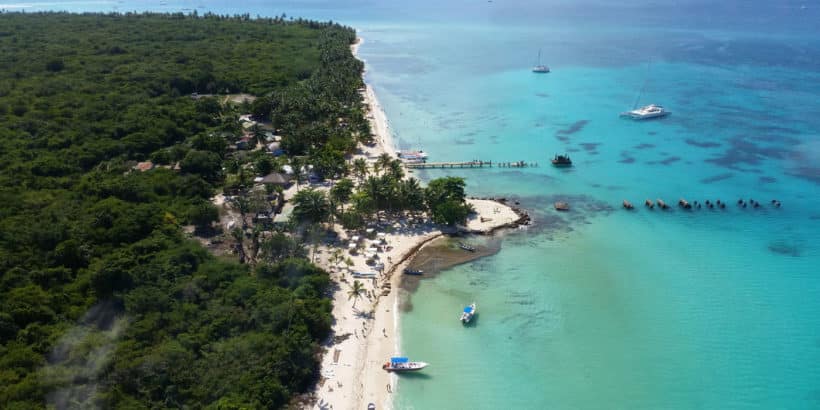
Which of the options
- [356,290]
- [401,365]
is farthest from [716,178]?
[401,365]

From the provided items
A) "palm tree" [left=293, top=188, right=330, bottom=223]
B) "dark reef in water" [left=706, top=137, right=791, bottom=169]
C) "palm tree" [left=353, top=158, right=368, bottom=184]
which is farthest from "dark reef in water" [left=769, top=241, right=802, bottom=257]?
"palm tree" [left=293, top=188, right=330, bottom=223]

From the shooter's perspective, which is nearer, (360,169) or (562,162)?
(360,169)

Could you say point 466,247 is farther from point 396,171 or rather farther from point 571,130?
point 571,130

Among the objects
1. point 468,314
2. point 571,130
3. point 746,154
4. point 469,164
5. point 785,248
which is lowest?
point 468,314

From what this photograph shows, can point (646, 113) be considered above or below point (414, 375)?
above

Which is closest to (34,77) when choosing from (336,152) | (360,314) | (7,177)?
(7,177)

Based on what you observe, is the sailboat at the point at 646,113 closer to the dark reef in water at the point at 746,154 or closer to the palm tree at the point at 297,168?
the dark reef in water at the point at 746,154
